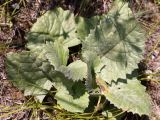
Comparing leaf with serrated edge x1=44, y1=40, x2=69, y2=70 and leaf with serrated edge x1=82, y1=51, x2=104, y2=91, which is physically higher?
leaf with serrated edge x1=44, y1=40, x2=69, y2=70

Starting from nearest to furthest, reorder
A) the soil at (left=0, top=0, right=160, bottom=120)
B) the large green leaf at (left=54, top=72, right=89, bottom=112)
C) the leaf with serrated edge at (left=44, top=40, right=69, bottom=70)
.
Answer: the leaf with serrated edge at (left=44, top=40, right=69, bottom=70) → the large green leaf at (left=54, top=72, right=89, bottom=112) → the soil at (left=0, top=0, right=160, bottom=120)

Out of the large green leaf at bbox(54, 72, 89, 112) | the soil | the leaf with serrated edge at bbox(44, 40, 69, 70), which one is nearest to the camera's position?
the leaf with serrated edge at bbox(44, 40, 69, 70)

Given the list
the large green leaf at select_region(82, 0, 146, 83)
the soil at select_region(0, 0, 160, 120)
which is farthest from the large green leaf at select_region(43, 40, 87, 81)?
the soil at select_region(0, 0, 160, 120)

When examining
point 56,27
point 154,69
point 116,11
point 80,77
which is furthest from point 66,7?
point 154,69

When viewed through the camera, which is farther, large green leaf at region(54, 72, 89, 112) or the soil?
the soil

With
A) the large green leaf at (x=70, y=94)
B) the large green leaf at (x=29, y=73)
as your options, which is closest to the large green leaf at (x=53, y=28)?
the large green leaf at (x=29, y=73)

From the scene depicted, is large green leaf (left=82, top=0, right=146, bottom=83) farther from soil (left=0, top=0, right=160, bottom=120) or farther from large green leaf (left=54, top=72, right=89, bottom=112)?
soil (left=0, top=0, right=160, bottom=120)

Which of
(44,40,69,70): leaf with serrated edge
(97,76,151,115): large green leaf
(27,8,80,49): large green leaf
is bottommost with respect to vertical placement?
(97,76,151,115): large green leaf
